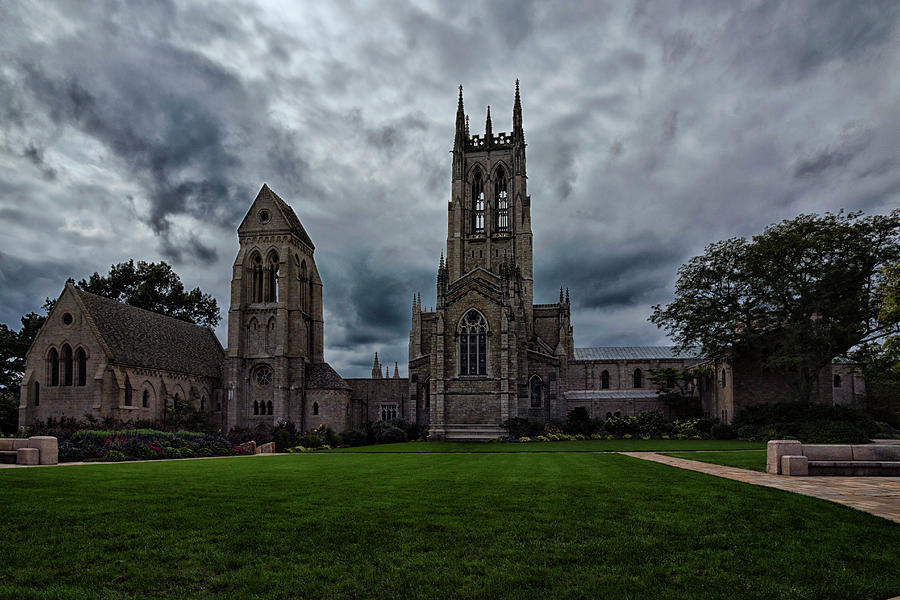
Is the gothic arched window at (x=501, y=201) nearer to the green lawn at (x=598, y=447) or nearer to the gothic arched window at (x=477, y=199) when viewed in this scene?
the gothic arched window at (x=477, y=199)

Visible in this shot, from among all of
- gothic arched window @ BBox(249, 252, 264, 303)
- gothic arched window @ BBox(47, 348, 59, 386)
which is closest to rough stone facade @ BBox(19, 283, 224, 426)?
gothic arched window @ BBox(47, 348, 59, 386)

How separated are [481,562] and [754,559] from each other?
10.4 feet

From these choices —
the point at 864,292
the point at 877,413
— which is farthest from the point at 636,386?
the point at 864,292

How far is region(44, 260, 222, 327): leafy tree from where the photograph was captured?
185 ft

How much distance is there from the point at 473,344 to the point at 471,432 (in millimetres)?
6627

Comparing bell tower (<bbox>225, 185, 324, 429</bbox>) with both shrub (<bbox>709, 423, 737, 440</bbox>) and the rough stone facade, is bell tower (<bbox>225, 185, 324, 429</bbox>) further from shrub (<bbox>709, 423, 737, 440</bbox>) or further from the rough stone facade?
shrub (<bbox>709, 423, 737, 440</bbox>)

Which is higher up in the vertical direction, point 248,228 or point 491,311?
point 248,228

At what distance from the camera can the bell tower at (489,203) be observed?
66938 millimetres

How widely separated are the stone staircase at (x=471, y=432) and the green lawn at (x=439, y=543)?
3154cm

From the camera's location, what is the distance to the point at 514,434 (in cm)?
4191

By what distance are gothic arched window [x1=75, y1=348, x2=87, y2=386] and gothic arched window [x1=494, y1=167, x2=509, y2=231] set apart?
4381 cm

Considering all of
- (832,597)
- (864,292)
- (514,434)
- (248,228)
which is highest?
(248,228)

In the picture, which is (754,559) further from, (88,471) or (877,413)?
(877,413)

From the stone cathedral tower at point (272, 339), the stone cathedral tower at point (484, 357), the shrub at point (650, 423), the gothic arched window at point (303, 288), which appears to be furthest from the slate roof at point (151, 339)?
the shrub at point (650, 423)
